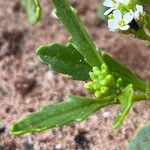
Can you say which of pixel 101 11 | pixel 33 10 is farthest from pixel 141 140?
pixel 101 11

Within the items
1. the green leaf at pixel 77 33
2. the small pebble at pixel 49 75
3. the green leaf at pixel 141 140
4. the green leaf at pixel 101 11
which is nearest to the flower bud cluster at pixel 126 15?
the green leaf at pixel 77 33

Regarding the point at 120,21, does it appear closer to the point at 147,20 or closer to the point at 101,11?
the point at 147,20

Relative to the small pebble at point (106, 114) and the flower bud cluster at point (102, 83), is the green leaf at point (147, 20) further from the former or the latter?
the small pebble at point (106, 114)

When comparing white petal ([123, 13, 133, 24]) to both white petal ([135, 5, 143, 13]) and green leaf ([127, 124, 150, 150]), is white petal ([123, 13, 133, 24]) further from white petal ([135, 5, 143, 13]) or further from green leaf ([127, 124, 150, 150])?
green leaf ([127, 124, 150, 150])

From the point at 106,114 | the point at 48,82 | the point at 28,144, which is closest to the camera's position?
the point at 28,144

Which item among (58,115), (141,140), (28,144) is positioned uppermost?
(58,115)

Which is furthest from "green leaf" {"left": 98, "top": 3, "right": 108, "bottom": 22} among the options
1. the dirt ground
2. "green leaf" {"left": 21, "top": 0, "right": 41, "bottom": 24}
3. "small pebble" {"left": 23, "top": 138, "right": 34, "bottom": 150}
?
"small pebble" {"left": 23, "top": 138, "right": 34, "bottom": 150}
